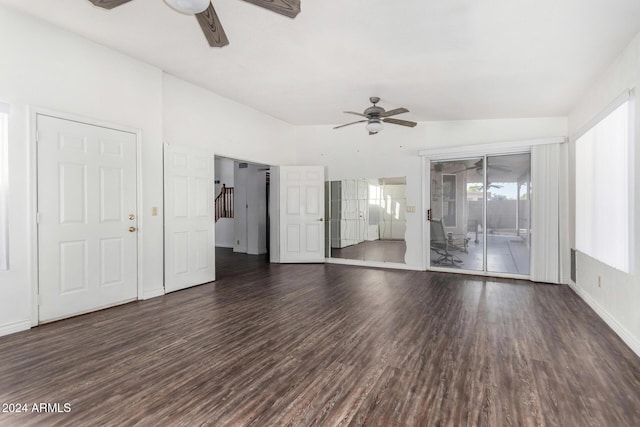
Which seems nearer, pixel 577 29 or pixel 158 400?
pixel 158 400

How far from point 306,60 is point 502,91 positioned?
2.74 metres

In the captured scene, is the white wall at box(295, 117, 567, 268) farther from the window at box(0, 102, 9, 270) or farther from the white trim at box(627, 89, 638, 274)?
the window at box(0, 102, 9, 270)

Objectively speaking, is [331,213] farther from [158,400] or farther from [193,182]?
[158,400]

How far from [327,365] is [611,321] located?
296 cm

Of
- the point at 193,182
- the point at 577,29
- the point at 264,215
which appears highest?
the point at 577,29

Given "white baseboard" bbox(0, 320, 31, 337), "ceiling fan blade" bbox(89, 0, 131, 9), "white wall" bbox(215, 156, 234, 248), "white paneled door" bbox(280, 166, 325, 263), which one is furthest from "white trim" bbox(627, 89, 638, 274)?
"white wall" bbox(215, 156, 234, 248)

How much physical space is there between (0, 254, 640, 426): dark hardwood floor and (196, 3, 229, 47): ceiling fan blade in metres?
2.46

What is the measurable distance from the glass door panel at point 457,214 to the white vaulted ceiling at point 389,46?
4.24 feet

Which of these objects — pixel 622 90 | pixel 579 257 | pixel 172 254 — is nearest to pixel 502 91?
pixel 622 90

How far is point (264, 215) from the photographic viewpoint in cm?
839

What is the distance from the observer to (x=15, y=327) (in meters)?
3.00

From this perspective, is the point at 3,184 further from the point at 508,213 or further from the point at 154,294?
the point at 508,213

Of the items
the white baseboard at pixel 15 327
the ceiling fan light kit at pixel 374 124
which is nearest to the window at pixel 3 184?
the white baseboard at pixel 15 327

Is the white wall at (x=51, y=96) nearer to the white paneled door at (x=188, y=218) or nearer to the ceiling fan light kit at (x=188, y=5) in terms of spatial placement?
the white paneled door at (x=188, y=218)
